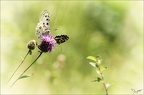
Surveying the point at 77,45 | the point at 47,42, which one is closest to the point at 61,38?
the point at 47,42

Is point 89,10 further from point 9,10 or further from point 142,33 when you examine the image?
point 9,10

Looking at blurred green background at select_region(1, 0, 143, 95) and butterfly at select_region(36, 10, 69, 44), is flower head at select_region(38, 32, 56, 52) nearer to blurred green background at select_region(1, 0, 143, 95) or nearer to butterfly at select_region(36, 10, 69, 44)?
butterfly at select_region(36, 10, 69, 44)

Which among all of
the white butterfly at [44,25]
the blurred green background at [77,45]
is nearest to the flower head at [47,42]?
the white butterfly at [44,25]

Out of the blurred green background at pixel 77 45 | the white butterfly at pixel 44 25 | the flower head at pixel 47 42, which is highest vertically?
the blurred green background at pixel 77 45

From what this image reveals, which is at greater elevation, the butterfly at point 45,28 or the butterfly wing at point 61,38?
the butterfly at point 45,28

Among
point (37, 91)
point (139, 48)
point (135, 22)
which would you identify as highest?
point (135, 22)

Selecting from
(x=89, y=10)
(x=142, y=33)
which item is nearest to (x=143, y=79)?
(x=142, y=33)

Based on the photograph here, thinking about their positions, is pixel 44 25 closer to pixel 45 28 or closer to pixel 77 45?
pixel 45 28

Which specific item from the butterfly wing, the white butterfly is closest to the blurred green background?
the white butterfly

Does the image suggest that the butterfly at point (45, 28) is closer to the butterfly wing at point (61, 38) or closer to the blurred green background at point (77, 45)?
the butterfly wing at point (61, 38)
